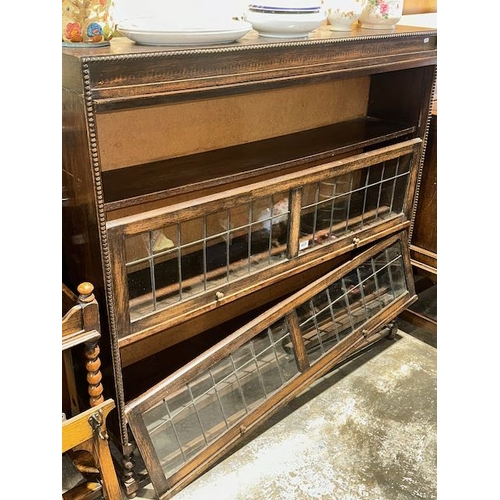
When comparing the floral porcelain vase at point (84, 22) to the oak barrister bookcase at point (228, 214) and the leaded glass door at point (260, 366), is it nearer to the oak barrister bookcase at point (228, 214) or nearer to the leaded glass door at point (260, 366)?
the oak barrister bookcase at point (228, 214)

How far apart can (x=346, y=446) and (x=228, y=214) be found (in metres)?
0.97

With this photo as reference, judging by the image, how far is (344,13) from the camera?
1.83m

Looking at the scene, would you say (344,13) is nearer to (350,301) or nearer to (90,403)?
(350,301)

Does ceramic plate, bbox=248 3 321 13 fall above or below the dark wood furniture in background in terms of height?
above

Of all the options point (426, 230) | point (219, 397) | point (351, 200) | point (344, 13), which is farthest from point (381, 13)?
point (219, 397)

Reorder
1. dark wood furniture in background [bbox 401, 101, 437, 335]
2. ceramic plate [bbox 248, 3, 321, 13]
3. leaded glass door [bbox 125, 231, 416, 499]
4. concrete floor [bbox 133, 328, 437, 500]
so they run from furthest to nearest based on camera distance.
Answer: dark wood furniture in background [bbox 401, 101, 437, 335] < concrete floor [bbox 133, 328, 437, 500] < leaded glass door [bbox 125, 231, 416, 499] < ceramic plate [bbox 248, 3, 321, 13]

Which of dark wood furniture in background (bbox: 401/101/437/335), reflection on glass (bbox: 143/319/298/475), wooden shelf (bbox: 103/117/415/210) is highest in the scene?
wooden shelf (bbox: 103/117/415/210)

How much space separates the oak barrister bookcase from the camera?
1.40m

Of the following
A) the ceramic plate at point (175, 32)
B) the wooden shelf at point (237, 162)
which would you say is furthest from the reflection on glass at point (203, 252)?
the ceramic plate at point (175, 32)

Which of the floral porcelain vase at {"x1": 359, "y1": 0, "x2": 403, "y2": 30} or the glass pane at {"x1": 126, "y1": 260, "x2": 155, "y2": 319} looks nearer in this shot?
the glass pane at {"x1": 126, "y1": 260, "x2": 155, "y2": 319}

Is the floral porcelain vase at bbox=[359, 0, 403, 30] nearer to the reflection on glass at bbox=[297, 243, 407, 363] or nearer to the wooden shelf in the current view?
the wooden shelf

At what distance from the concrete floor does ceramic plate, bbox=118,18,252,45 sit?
137 cm

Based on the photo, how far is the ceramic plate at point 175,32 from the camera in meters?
1.32

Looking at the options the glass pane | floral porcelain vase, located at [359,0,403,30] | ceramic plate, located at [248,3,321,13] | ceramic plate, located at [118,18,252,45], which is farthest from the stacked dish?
the glass pane
